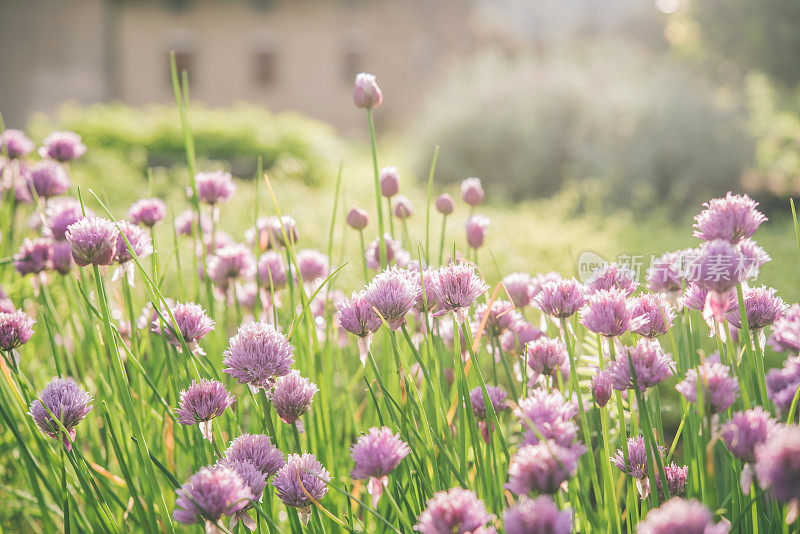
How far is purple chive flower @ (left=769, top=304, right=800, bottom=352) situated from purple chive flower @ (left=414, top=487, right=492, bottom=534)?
0.48 m

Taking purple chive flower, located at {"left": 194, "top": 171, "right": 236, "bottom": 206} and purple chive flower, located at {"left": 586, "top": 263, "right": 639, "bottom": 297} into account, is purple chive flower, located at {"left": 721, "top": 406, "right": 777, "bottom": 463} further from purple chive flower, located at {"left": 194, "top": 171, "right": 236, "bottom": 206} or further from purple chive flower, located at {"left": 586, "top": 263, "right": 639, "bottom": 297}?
purple chive flower, located at {"left": 194, "top": 171, "right": 236, "bottom": 206}

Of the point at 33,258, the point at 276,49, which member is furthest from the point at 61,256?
the point at 276,49

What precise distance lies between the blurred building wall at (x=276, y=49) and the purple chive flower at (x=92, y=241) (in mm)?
18563

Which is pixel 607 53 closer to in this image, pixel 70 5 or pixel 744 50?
pixel 744 50

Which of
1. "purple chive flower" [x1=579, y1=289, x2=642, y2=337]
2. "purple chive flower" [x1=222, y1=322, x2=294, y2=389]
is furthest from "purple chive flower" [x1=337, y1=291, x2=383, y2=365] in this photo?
"purple chive flower" [x1=579, y1=289, x2=642, y2=337]

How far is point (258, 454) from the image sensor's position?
0.87 metres

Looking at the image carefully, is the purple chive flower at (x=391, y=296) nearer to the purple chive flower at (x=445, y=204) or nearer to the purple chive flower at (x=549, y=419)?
the purple chive flower at (x=549, y=419)

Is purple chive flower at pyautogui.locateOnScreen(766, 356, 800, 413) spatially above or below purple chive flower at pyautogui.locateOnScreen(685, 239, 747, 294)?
below

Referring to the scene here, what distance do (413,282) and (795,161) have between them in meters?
A: 10.3

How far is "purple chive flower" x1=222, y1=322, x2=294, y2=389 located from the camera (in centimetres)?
89

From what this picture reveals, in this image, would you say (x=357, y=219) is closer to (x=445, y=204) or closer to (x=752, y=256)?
(x=445, y=204)

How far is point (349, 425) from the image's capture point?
1459 mm

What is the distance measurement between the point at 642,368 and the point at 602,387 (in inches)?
4.2

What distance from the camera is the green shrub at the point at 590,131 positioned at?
8.07 m
